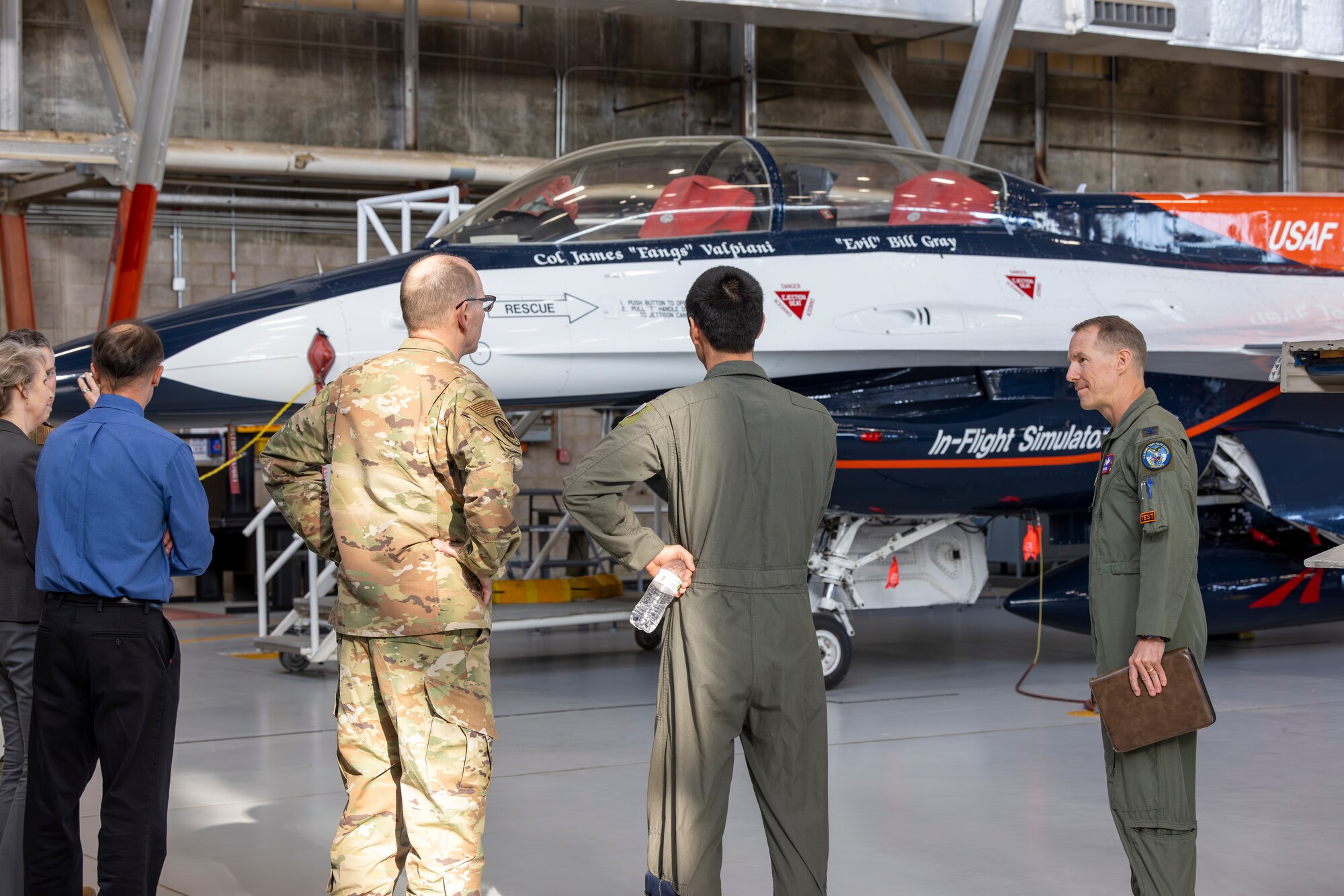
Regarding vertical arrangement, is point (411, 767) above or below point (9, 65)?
below

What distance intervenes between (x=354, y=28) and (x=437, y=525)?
14879 millimetres

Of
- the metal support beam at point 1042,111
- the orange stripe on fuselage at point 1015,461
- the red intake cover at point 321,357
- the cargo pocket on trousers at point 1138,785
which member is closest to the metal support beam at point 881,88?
the metal support beam at point 1042,111


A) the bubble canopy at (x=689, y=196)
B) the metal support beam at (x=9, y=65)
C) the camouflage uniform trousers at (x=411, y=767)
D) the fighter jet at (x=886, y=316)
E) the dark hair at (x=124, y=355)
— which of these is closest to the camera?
the camouflage uniform trousers at (x=411, y=767)

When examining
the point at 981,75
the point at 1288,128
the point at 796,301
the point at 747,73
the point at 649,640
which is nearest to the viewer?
the point at 796,301

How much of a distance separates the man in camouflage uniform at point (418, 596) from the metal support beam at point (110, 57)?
10.4 m

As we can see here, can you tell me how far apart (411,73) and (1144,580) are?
1464cm

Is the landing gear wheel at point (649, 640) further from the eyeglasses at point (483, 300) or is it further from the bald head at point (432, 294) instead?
the bald head at point (432, 294)

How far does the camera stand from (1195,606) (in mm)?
3602

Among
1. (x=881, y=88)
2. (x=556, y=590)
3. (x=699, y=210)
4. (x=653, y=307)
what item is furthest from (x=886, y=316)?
(x=881, y=88)

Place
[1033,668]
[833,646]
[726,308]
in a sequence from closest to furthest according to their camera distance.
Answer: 1. [726,308]
2. [833,646]
3. [1033,668]

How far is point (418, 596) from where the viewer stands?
124 inches

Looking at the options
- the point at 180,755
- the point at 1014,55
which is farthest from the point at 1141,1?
the point at 180,755

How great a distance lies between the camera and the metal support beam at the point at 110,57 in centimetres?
1287

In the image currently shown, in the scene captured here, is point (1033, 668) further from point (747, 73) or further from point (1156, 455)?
point (747, 73)
